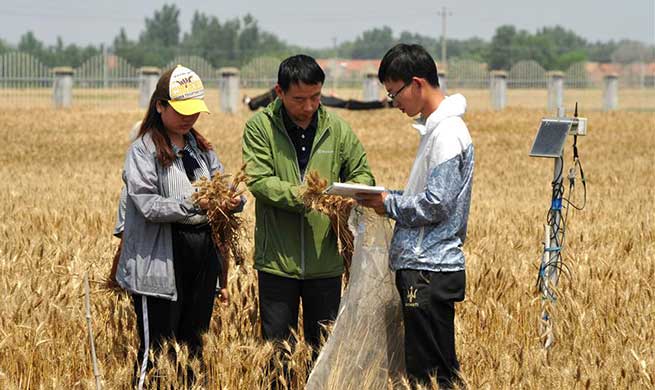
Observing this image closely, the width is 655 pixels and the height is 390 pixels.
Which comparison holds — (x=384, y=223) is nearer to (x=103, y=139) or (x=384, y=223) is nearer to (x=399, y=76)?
(x=399, y=76)

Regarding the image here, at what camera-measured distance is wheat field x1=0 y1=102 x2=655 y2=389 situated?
5332 millimetres

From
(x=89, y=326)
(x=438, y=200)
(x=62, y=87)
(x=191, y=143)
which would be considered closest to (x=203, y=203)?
(x=191, y=143)

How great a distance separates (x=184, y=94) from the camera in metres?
5.32

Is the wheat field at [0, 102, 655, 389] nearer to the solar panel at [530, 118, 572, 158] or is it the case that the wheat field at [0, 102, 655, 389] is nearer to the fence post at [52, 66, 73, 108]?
the solar panel at [530, 118, 572, 158]

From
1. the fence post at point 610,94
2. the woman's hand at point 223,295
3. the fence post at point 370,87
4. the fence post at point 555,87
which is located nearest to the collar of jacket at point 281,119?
the woman's hand at point 223,295

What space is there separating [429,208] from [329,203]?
2.14ft

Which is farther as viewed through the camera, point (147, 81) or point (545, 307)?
point (147, 81)

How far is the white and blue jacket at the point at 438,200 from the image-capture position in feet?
15.6

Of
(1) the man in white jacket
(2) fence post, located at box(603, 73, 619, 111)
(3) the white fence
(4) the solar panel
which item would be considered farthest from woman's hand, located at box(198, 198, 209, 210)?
(2) fence post, located at box(603, 73, 619, 111)

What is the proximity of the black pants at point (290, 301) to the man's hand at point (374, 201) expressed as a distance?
689mm

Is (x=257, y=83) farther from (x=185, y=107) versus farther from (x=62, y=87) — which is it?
(x=185, y=107)

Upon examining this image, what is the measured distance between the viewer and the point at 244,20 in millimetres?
134375

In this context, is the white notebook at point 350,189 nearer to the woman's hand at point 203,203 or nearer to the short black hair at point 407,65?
the short black hair at point 407,65

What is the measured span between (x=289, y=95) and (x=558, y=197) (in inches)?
62.4
